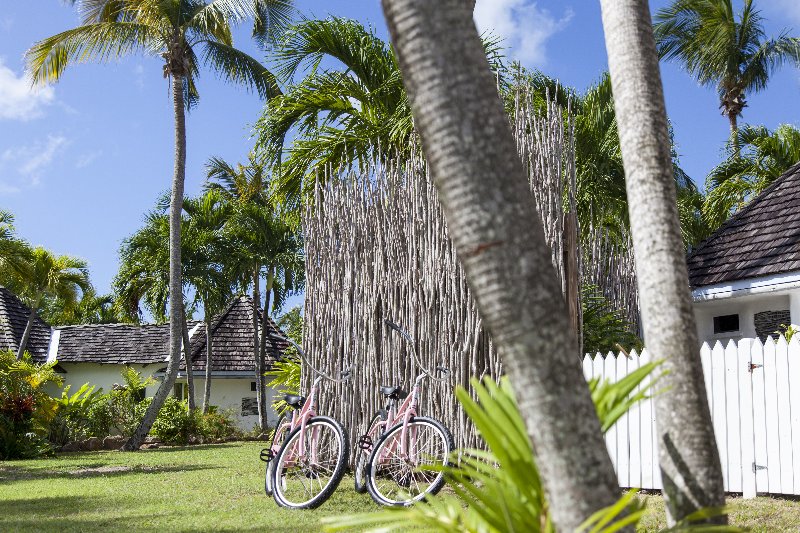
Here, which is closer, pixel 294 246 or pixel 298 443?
pixel 298 443

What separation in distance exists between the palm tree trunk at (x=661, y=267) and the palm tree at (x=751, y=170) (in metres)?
15.2

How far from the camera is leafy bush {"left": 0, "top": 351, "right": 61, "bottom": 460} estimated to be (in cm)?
1563

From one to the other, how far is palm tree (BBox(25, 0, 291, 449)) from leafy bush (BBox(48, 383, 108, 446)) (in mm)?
2275

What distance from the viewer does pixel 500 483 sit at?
8.98ft

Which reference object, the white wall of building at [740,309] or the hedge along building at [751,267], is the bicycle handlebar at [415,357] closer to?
the white wall of building at [740,309]

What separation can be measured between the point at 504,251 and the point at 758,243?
9.88 metres

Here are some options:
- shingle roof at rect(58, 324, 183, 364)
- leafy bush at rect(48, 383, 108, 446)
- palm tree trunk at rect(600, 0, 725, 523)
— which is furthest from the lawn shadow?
shingle roof at rect(58, 324, 183, 364)

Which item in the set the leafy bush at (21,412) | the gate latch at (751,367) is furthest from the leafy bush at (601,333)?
the leafy bush at (21,412)

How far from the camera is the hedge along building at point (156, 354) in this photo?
28.9m

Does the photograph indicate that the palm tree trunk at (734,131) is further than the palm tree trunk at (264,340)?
No

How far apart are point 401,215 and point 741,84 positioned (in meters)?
17.9

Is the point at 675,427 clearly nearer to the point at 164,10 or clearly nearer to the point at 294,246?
the point at 164,10

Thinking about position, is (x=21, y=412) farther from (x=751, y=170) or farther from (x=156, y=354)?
(x=751, y=170)

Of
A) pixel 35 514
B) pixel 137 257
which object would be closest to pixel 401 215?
pixel 35 514
